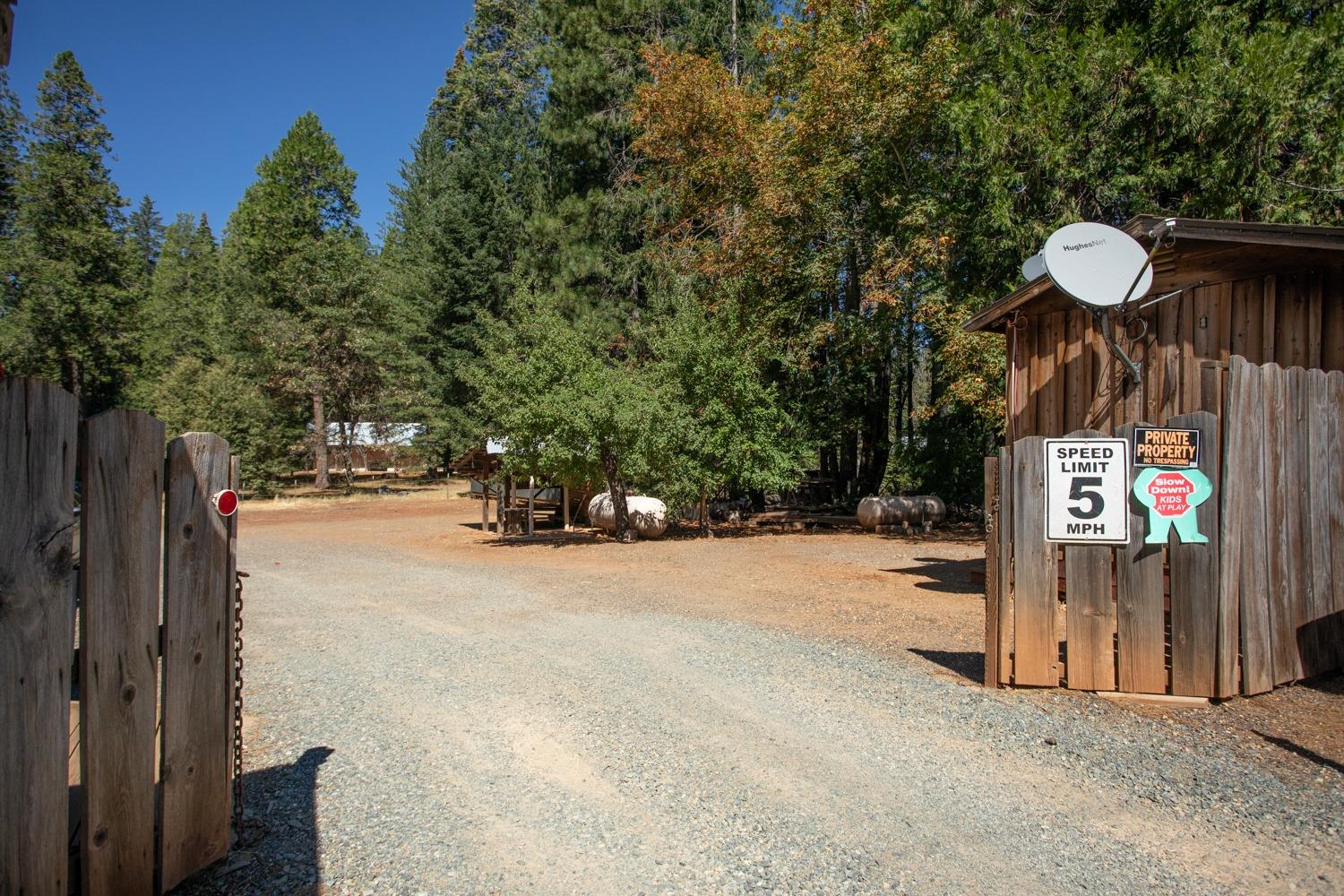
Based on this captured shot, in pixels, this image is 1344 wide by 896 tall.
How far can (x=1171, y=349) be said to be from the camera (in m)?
8.05

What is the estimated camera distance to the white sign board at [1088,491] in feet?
17.5

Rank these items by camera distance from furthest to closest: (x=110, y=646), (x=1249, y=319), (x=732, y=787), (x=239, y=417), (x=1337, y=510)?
(x=239, y=417) → (x=1249, y=319) → (x=1337, y=510) → (x=732, y=787) → (x=110, y=646)

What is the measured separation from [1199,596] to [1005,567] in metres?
1.14

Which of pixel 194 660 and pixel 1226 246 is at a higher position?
pixel 1226 246

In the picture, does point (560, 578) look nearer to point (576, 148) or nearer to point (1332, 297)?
point (1332, 297)

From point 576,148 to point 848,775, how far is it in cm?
2858

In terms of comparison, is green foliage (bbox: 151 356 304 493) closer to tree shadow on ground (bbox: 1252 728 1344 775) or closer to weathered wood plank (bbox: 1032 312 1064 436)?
weathered wood plank (bbox: 1032 312 1064 436)

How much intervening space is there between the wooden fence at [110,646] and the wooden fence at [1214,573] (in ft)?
15.1

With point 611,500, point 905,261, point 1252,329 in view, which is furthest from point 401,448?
point 1252,329

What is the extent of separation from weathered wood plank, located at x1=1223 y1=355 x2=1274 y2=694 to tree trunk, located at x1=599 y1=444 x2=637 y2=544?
12.9 meters

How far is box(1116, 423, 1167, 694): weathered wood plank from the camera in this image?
530 cm

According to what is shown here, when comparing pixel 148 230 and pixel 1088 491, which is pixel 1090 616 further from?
pixel 148 230

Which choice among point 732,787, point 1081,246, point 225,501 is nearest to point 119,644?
point 225,501

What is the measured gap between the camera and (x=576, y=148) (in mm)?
29625
